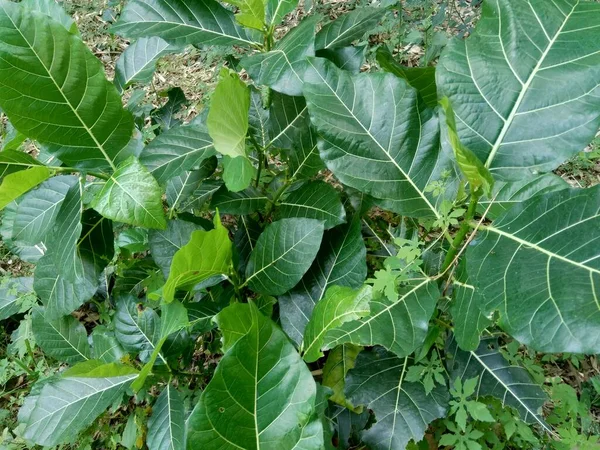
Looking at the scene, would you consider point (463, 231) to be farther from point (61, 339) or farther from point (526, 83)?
point (61, 339)

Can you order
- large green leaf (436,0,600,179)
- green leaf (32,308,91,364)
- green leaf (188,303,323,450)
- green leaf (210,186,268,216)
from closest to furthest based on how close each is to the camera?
green leaf (188,303,323,450)
large green leaf (436,0,600,179)
green leaf (210,186,268,216)
green leaf (32,308,91,364)

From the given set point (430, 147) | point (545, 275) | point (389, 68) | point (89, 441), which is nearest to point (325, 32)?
point (389, 68)

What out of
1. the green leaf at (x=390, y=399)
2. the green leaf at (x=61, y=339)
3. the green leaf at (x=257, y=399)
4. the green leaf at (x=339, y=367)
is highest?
the green leaf at (x=257, y=399)

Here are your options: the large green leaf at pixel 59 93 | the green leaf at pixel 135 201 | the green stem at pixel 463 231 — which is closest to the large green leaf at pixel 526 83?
the green stem at pixel 463 231

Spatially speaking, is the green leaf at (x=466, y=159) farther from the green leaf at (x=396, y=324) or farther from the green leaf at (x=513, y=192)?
the green leaf at (x=396, y=324)

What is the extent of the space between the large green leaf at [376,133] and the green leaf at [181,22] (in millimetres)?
383

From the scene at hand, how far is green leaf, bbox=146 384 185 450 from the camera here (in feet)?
4.54

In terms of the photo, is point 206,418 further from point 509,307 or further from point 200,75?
point 200,75

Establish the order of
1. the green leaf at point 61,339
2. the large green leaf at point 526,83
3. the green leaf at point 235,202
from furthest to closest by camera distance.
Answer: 1. the green leaf at point 61,339
2. the green leaf at point 235,202
3. the large green leaf at point 526,83

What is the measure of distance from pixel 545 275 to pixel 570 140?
320mm

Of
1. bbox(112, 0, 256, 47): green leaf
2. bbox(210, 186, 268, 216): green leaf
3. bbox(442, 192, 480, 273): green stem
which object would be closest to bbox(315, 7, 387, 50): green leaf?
bbox(112, 0, 256, 47): green leaf

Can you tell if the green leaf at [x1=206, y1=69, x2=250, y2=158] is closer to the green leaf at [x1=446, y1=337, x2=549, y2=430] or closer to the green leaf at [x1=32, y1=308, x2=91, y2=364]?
the green leaf at [x1=446, y1=337, x2=549, y2=430]

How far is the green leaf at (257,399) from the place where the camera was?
0.79 meters

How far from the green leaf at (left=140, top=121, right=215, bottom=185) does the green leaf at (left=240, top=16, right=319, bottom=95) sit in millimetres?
258
